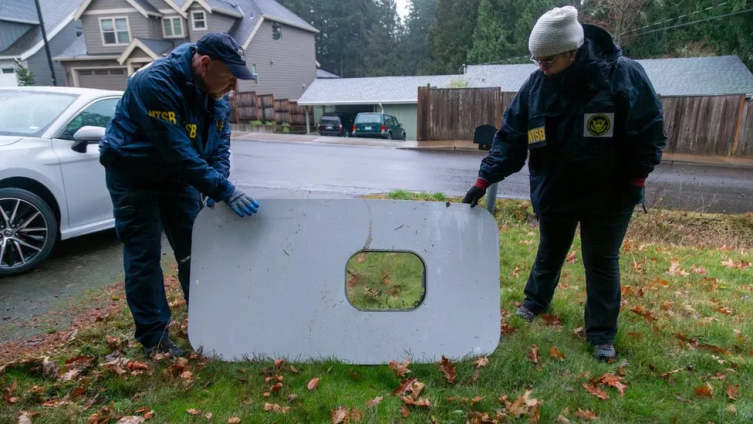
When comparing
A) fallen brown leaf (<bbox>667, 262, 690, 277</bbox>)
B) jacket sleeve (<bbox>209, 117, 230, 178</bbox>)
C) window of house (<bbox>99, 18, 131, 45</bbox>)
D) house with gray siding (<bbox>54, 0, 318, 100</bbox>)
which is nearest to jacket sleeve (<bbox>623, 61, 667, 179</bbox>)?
jacket sleeve (<bbox>209, 117, 230, 178</bbox>)

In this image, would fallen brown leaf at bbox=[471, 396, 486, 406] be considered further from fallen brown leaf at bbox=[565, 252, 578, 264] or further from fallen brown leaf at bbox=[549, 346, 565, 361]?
fallen brown leaf at bbox=[565, 252, 578, 264]

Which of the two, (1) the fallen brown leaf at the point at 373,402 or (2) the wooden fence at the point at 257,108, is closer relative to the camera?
(1) the fallen brown leaf at the point at 373,402

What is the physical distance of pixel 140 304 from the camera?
104 inches

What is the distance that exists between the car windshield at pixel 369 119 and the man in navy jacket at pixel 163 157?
2014 cm

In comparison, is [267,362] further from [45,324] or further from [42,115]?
[42,115]

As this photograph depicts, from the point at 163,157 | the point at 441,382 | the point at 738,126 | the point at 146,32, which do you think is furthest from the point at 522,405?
the point at 146,32

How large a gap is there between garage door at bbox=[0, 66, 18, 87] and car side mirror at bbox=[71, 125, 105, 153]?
29359 mm

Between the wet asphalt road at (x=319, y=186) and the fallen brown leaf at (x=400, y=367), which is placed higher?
the fallen brown leaf at (x=400, y=367)

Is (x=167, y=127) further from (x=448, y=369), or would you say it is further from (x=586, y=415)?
(x=586, y=415)

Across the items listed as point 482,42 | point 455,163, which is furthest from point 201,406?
point 482,42

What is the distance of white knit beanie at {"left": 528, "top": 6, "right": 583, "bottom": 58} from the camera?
234cm

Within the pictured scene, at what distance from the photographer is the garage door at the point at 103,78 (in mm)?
27042

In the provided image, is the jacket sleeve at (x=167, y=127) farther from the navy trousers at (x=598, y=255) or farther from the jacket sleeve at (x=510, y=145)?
the navy trousers at (x=598, y=255)

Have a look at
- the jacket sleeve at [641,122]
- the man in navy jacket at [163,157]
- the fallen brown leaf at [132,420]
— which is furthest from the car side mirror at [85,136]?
the jacket sleeve at [641,122]
